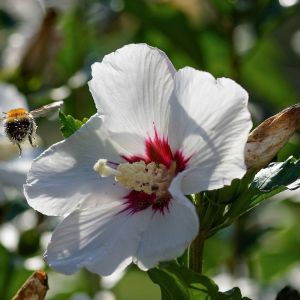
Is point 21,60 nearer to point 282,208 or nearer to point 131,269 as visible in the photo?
point 131,269

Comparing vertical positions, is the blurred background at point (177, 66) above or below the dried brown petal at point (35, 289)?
below

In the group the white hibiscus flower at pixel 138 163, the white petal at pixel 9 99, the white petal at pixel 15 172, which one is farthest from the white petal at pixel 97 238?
the white petal at pixel 9 99

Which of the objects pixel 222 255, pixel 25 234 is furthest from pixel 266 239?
pixel 25 234

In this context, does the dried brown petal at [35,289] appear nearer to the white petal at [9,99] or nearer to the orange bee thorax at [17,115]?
the orange bee thorax at [17,115]

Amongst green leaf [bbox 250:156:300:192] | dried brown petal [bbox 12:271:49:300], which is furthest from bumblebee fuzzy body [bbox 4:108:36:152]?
green leaf [bbox 250:156:300:192]

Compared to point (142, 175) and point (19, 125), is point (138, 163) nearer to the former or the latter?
point (142, 175)

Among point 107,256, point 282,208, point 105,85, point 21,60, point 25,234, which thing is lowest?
point 282,208
